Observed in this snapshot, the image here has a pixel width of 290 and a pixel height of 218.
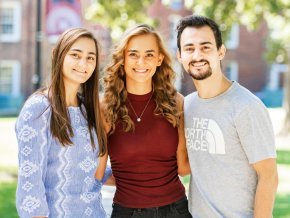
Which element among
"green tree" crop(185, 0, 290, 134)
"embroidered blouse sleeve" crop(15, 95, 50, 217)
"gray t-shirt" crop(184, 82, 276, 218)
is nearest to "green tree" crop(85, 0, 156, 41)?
"green tree" crop(185, 0, 290, 134)

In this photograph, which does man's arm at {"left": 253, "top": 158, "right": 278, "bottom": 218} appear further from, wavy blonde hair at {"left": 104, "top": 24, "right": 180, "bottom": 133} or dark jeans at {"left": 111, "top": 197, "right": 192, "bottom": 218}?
wavy blonde hair at {"left": 104, "top": 24, "right": 180, "bottom": 133}

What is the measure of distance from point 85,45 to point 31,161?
31.0 inches

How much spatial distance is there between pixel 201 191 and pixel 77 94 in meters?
0.98

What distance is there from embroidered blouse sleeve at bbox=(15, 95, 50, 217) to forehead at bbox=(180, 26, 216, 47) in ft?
3.30

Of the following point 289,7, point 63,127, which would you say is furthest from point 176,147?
point 289,7

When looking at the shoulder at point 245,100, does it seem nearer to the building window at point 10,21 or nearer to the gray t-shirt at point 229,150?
the gray t-shirt at point 229,150

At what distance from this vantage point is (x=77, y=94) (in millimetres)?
3584

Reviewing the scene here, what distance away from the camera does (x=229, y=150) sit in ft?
10.5

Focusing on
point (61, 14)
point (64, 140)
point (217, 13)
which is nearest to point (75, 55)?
point (64, 140)

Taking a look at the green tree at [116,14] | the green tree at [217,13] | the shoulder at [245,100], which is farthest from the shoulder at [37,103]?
the green tree at [116,14]

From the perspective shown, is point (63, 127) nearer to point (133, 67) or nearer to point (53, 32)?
point (133, 67)

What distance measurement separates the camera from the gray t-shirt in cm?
312

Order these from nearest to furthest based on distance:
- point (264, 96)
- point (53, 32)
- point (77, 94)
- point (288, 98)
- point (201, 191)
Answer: point (201, 191), point (77, 94), point (53, 32), point (288, 98), point (264, 96)

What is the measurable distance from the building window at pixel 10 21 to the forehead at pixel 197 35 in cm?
2537
